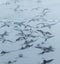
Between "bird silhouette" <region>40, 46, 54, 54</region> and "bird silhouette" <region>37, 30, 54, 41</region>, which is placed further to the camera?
"bird silhouette" <region>37, 30, 54, 41</region>

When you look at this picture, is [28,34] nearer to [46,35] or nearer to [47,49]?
[46,35]

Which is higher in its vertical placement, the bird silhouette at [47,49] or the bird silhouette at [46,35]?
the bird silhouette at [46,35]

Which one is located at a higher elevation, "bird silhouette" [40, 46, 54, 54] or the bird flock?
the bird flock

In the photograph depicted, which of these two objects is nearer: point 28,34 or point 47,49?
point 47,49

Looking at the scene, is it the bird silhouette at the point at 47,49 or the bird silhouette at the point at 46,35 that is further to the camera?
the bird silhouette at the point at 46,35

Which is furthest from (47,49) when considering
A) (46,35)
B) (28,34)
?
(28,34)

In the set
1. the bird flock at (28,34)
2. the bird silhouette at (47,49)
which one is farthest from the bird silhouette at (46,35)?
the bird silhouette at (47,49)

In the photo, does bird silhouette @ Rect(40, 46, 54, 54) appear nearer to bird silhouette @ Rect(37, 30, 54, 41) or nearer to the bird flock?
the bird flock

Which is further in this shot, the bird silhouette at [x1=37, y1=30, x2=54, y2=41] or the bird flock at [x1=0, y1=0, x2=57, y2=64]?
the bird silhouette at [x1=37, y1=30, x2=54, y2=41]

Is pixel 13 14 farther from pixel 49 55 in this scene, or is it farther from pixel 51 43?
pixel 49 55

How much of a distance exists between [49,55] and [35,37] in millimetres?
375

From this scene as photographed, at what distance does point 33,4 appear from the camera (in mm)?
3020

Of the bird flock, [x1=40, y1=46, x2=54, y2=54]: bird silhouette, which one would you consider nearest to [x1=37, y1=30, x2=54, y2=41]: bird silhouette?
the bird flock

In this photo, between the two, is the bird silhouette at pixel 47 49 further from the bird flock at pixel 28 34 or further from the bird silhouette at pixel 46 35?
the bird silhouette at pixel 46 35
